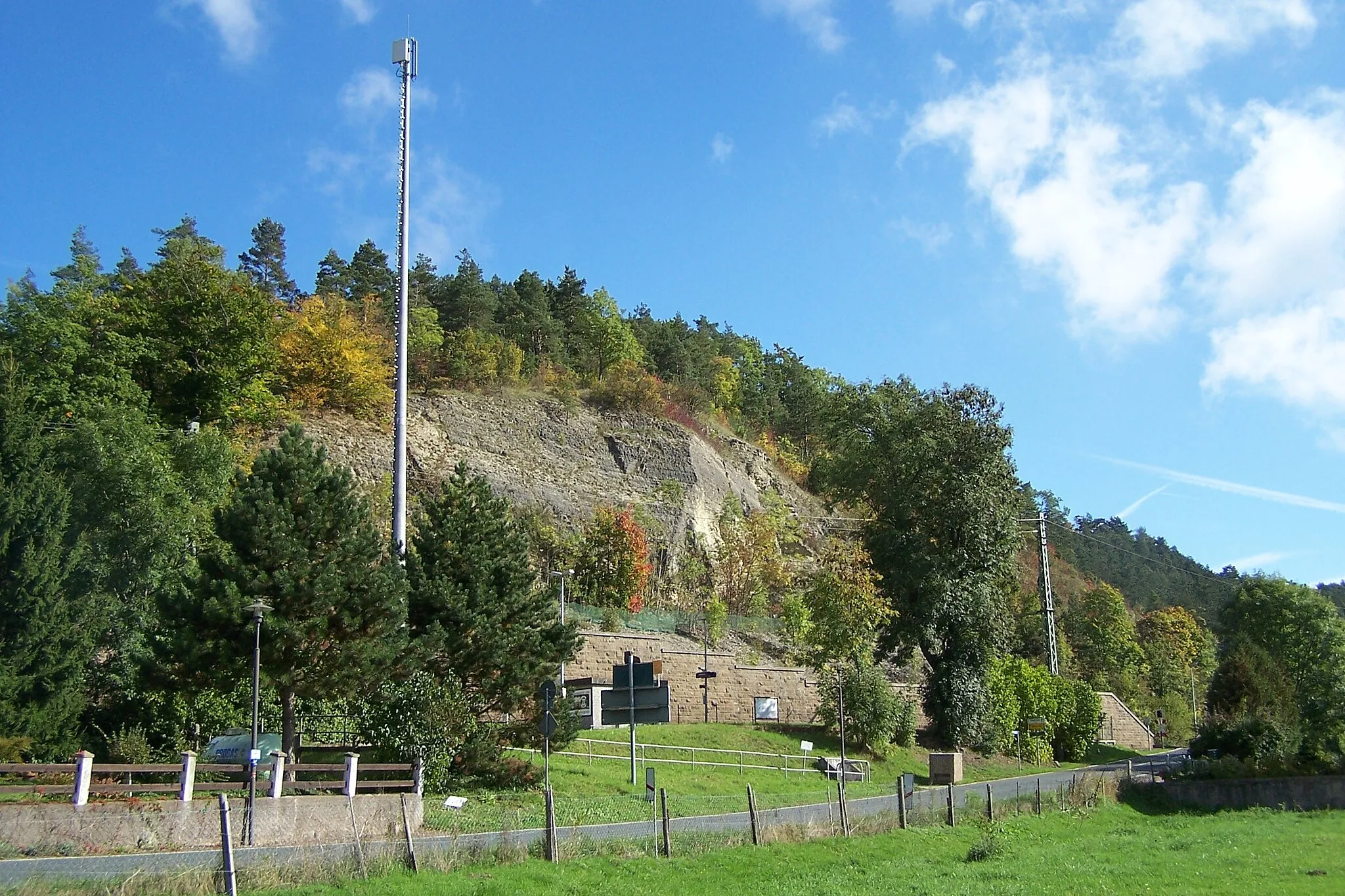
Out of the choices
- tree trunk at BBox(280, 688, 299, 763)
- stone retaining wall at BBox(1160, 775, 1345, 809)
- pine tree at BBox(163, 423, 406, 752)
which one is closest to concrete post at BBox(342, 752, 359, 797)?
pine tree at BBox(163, 423, 406, 752)

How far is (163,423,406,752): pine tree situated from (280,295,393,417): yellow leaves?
32.3 m

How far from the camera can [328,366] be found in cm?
5719

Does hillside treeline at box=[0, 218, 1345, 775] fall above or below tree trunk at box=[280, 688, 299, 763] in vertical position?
above

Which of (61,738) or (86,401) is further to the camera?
(86,401)

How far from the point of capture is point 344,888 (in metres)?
14.2

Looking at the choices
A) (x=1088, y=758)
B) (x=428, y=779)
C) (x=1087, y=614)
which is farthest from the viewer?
(x=1087, y=614)

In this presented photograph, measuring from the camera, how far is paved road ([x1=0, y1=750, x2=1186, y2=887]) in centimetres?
1406

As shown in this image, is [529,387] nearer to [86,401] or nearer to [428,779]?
[86,401]

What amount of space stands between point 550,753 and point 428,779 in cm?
676

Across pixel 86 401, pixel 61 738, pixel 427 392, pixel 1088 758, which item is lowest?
pixel 1088 758

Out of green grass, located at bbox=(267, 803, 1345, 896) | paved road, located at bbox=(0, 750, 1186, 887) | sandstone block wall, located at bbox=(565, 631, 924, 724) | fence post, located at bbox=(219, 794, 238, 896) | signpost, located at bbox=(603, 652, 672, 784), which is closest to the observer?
fence post, located at bbox=(219, 794, 238, 896)

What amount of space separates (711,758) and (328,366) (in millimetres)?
32908

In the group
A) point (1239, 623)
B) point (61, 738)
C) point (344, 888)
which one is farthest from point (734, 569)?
point (344, 888)

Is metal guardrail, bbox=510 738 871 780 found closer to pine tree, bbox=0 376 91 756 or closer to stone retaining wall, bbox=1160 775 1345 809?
stone retaining wall, bbox=1160 775 1345 809
